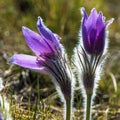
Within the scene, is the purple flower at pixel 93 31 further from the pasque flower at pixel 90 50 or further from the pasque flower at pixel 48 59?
the pasque flower at pixel 48 59

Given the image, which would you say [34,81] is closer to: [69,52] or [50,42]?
[69,52]

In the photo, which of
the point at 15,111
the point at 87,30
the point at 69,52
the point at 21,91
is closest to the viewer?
the point at 87,30

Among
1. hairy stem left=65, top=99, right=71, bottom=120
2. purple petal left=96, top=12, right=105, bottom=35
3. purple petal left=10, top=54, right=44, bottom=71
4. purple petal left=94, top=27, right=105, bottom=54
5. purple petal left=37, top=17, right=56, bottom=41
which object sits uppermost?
purple petal left=96, top=12, right=105, bottom=35

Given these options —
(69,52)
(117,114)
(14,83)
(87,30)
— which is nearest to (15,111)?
(87,30)

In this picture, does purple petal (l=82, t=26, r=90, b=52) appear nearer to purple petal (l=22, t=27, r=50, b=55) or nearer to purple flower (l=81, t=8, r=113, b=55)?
purple flower (l=81, t=8, r=113, b=55)

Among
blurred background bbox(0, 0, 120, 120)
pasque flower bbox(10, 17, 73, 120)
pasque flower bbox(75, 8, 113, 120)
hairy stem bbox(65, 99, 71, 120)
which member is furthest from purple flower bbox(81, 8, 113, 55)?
blurred background bbox(0, 0, 120, 120)

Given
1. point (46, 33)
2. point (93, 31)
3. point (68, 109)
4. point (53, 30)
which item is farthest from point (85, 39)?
point (53, 30)

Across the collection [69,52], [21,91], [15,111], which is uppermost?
[69,52]

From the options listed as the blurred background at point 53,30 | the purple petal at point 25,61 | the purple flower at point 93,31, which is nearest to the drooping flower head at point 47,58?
the purple petal at point 25,61
